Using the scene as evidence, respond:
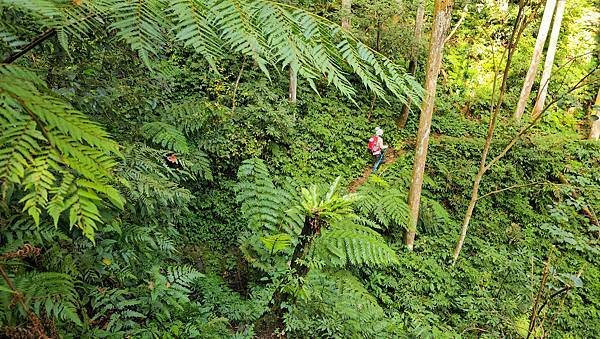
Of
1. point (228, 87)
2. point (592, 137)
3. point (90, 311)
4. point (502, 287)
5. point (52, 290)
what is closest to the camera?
point (52, 290)

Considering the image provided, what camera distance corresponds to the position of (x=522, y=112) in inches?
417

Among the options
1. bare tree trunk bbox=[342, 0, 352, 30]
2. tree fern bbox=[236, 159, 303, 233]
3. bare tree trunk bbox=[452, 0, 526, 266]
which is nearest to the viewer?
tree fern bbox=[236, 159, 303, 233]

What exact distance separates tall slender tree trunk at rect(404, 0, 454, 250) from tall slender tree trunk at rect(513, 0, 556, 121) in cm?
616

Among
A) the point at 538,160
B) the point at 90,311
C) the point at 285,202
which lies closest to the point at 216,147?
the point at 285,202

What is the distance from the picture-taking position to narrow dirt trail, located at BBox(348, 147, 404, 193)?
7828mm

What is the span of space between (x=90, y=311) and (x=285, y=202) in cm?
258

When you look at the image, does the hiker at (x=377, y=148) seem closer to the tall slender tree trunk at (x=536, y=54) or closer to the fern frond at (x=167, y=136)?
the fern frond at (x=167, y=136)

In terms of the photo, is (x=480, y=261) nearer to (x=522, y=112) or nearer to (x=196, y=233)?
(x=196, y=233)

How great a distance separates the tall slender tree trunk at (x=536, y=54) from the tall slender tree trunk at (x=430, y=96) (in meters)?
6.16

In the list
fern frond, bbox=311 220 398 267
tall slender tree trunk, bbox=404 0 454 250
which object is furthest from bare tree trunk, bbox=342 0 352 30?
fern frond, bbox=311 220 398 267

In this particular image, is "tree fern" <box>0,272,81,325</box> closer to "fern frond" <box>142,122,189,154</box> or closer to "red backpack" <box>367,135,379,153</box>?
"fern frond" <box>142,122,189,154</box>

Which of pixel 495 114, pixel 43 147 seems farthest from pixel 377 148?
pixel 43 147

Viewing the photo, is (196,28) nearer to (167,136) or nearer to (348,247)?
(348,247)

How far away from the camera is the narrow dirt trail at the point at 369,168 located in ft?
25.7
